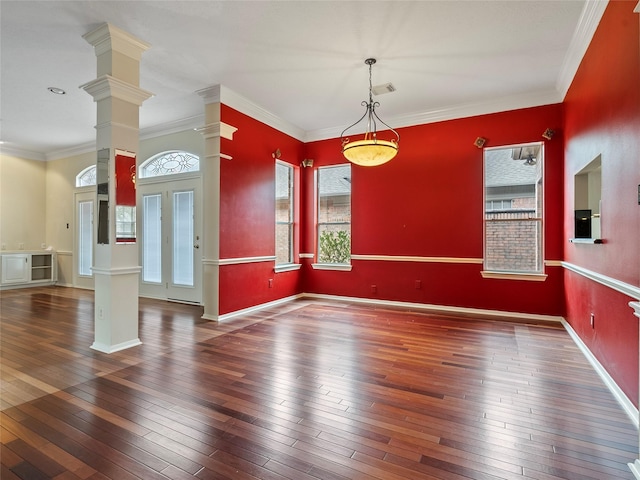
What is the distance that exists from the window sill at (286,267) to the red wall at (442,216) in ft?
2.37

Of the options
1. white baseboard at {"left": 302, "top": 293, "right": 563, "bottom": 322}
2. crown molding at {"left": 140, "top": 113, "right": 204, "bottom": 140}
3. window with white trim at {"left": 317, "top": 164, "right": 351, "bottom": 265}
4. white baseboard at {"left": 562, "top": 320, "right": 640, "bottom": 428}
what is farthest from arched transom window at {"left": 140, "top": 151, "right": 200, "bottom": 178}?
white baseboard at {"left": 562, "top": 320, "right": 640, "bottom": 428}

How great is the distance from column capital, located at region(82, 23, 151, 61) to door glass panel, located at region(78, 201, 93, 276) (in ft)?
17.1

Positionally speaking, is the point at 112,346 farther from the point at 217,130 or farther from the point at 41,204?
the point at 41,204

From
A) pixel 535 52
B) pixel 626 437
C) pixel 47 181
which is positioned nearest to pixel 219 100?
pixel 535 52

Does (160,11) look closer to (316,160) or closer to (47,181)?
(316,160)

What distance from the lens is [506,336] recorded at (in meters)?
3.96

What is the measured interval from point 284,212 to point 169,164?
2341mm

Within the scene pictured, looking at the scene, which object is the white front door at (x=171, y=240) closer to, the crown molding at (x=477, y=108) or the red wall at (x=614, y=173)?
the crown molding at (x=477, y=108)

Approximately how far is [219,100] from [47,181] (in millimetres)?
6392

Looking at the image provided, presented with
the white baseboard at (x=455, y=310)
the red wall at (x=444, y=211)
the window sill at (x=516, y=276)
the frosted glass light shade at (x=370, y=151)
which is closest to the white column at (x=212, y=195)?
the red wall at (x=444, y=211)

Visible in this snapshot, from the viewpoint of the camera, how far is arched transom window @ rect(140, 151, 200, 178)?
597cm

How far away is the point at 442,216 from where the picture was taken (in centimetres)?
531

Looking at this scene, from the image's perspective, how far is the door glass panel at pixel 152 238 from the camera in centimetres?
629

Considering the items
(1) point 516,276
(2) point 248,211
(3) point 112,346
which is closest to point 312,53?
(2) point 248,211
